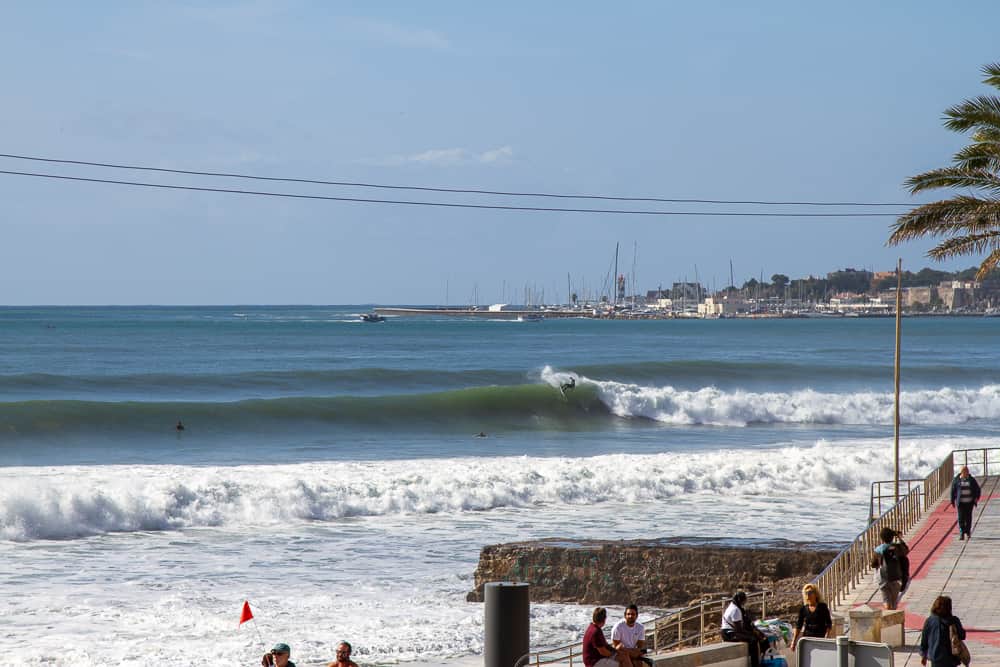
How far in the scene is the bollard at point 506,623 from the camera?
38.4 ft

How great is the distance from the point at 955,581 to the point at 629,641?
7.73m

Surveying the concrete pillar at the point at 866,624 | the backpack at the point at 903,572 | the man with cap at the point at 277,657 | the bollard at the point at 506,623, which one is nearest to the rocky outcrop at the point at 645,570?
the backpack at the point at 903,572

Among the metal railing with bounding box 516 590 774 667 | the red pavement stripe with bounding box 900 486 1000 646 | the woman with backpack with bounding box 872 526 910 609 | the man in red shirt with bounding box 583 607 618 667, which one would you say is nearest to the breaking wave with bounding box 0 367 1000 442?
the red pavement stripe with bounding box 900 486 1000 646

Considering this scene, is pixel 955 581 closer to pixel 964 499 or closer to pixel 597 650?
pixel 964 499

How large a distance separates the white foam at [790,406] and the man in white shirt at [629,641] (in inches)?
1725

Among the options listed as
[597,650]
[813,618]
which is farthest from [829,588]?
[597,650]

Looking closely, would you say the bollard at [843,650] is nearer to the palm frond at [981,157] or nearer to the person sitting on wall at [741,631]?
the person sitting on wall at [741,631]

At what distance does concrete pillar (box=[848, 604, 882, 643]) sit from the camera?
1378cm

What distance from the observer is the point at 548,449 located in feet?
144

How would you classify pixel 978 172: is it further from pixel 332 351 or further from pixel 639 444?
pixel 332 351

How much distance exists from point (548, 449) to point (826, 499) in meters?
15.0

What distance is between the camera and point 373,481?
30484 mm

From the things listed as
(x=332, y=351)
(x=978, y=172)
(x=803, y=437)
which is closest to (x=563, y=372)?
(x=803, y=437)

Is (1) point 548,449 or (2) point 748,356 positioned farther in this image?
(2) point 748,356
